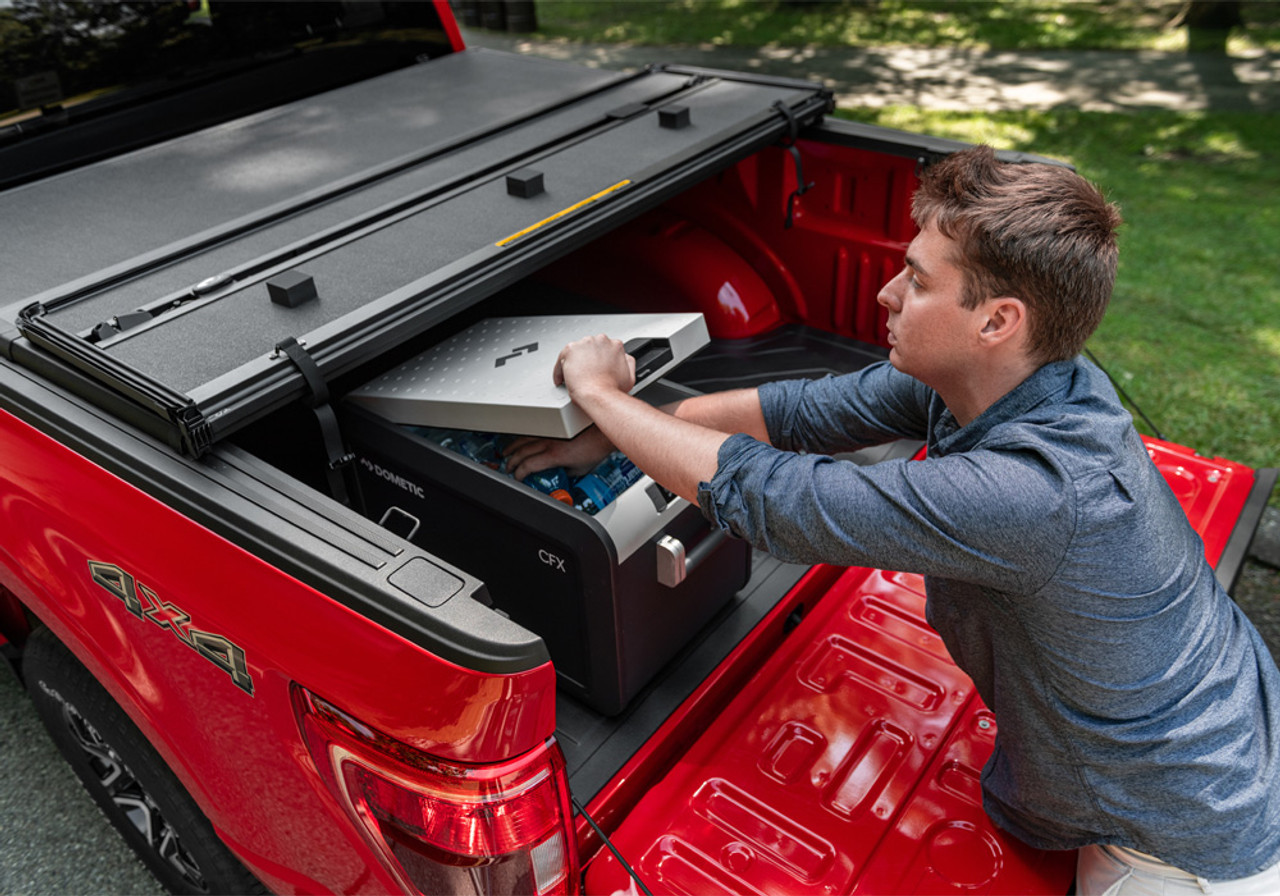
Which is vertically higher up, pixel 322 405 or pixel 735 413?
pixel 322 405

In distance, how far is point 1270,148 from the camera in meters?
6.91

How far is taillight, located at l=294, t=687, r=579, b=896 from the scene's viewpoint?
Answer: 131 centimetres

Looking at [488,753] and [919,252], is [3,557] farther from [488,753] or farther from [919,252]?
[919,252]

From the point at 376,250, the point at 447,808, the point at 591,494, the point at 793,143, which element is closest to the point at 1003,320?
the point at 591,494

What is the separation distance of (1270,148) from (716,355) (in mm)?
6039

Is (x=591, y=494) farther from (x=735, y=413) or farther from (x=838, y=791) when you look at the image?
(x=838, y=791)

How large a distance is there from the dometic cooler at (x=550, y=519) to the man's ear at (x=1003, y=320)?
0.59 m

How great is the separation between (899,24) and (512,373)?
10.7 metres

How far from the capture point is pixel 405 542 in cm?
136

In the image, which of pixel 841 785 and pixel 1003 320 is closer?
pixel 1003 320

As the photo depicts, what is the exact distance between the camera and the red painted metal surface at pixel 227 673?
1.27 metres

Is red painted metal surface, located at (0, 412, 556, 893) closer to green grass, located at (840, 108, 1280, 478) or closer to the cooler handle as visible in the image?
the cooler handle

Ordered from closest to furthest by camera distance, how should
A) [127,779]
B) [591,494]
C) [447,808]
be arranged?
[447,808], [591,494], [127,779]

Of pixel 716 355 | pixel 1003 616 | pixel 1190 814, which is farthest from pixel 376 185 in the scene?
pixel 1190 814
